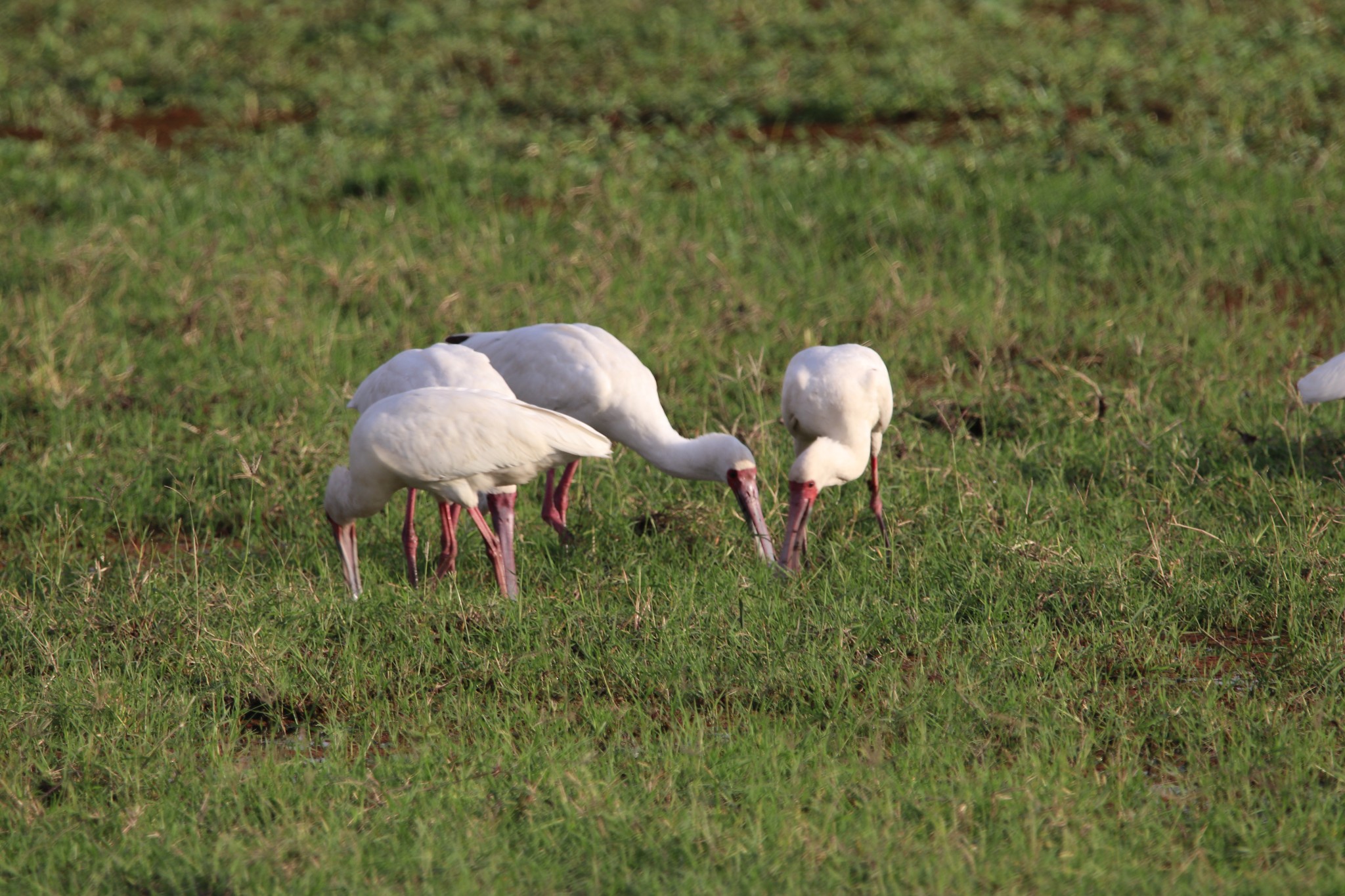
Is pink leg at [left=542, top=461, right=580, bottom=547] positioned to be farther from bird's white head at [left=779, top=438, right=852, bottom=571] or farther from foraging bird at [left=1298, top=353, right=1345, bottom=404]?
foraging bird at [left=1298, top=353, right=1345, bottom=404]

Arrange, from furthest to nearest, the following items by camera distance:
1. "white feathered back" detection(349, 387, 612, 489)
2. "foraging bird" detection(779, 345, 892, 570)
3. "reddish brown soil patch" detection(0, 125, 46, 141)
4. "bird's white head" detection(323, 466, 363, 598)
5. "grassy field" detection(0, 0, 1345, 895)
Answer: "reddish brown soil patch" detection(0, 125, 46, 141)
"foraging bird" detection(779, 345, 892, 570)
"bird's white head" detection(323, 466, 363, 598)
"white feathered back" detection(349, 387, 612, 489)
"grassy field" detection(0, 0, 1345, 895)

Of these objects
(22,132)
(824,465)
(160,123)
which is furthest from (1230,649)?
(22,132)

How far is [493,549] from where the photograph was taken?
5090 millimetres

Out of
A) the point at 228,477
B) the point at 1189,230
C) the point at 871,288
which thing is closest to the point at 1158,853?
the point at 228,477

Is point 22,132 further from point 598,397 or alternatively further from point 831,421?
point 831,421

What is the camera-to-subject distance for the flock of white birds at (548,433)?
501cm

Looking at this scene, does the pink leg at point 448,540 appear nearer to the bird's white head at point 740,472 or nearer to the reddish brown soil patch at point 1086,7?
the bird's white head at point 740,472

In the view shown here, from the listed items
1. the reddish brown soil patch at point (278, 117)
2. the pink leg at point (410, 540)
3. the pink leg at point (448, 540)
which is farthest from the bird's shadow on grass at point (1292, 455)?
the reddish brown soil patch at point (278, 117)

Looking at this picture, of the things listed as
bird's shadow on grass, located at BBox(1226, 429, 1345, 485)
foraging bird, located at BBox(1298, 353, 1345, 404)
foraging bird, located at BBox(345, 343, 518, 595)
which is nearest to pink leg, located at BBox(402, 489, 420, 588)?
foraging bird, located at BBox(345, 343, 518, 595)

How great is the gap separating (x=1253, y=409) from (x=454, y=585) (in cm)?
344

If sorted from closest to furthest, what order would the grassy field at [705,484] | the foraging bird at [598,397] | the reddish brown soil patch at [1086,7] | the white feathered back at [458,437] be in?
the grassy field at [705,484] → the white feathered back at [458,437] → the foraging bird at [598,397] → the reddish brown soil patch at [1086,7]

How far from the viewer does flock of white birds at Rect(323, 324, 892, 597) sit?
501 centimetres

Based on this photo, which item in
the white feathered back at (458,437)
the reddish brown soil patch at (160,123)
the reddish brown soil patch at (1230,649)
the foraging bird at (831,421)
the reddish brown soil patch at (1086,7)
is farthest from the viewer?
the reddish brown soil patch at (1086,7)

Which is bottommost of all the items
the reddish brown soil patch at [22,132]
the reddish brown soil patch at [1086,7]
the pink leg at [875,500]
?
the pink leg at [875,500]
